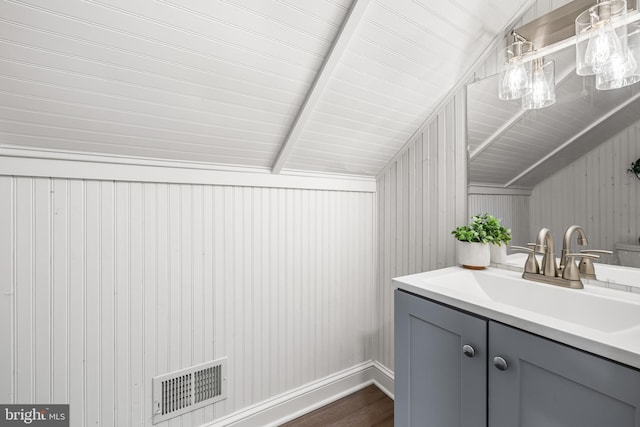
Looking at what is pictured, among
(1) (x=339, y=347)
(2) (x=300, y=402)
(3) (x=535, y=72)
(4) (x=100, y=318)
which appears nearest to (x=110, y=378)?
(4) (x=100, y=318)

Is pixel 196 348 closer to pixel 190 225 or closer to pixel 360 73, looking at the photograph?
pixel 190 225

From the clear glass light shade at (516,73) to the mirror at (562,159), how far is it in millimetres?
51

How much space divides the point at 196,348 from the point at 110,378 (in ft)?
1.14

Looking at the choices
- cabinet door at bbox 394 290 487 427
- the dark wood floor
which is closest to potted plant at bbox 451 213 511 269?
cabinet door at bbox 394 290 487 427

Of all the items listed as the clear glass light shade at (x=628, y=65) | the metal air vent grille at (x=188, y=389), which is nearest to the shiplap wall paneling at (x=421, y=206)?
the clear glass light shade at (x=628, y=65)

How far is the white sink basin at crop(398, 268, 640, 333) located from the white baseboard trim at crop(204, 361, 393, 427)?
965mm

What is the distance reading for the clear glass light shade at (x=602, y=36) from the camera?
1.10 metres

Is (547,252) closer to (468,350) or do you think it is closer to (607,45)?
(468,350)

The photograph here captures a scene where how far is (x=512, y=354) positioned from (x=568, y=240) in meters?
0.57

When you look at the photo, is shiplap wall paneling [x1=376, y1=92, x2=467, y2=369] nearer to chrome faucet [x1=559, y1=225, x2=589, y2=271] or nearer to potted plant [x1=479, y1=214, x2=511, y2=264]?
potted plant [x1=479, y1=214, x2=511, y2=264]

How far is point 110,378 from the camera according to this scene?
132 centimetres

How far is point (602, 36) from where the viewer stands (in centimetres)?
112

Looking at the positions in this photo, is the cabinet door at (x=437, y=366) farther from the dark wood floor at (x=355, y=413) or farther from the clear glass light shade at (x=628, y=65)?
the clear glass light shade at (x=628, y=65)

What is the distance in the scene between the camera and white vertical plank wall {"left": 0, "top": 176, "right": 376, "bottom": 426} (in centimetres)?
119
